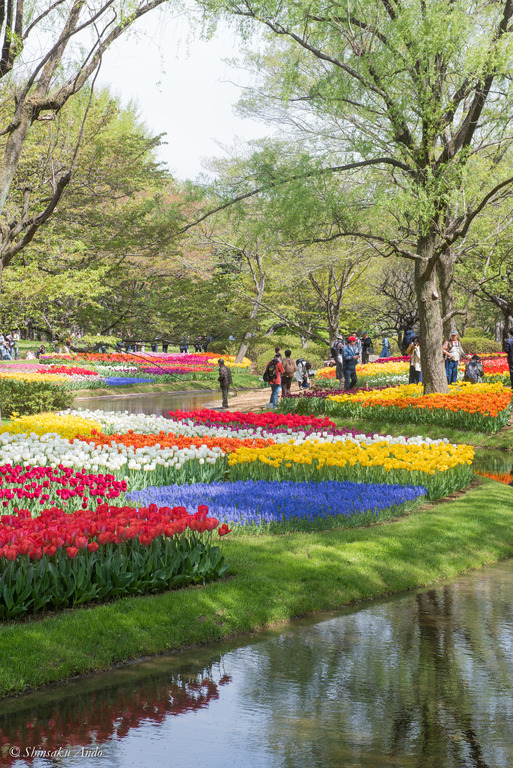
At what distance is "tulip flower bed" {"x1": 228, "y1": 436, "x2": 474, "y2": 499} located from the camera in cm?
1082

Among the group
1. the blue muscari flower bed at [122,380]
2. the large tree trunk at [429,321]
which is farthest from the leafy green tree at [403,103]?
the blue muscari flower bed at [122,380]

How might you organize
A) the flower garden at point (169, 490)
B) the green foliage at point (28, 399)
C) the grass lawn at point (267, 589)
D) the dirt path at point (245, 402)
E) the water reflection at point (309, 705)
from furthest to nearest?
the dirt path at point (245, 402)
the green foliage at point (28, 399)
the flower garden at point (169, 490)
the grass lawn at point (267, 589)
the water reflection at point (309, 705)

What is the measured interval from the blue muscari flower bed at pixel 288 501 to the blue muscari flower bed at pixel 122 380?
71.9 ft

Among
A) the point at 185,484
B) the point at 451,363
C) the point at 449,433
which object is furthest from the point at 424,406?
the point at 185,484

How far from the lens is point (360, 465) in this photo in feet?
36.8

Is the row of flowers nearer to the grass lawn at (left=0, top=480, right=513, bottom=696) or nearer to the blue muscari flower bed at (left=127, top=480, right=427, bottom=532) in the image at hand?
the grass lawn at (left=0, top=480, right=513, bottom=696)

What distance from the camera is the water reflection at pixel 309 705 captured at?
161 inches

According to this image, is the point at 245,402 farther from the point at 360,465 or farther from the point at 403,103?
the point at 360,465

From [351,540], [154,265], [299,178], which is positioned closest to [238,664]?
[351,540]

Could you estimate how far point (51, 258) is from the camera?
69.3ft

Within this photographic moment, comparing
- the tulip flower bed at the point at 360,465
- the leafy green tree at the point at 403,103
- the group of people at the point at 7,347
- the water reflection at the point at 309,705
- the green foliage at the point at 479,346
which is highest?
the leafy green tree at the point at 403,103

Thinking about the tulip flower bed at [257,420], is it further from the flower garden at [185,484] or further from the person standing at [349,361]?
the person standing at [349,361]

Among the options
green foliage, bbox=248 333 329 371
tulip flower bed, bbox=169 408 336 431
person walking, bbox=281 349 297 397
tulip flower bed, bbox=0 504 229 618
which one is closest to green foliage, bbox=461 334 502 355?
green foliage, bbox=248 333 329 371

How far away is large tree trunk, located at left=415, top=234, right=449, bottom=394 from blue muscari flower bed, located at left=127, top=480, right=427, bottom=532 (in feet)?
32.1
